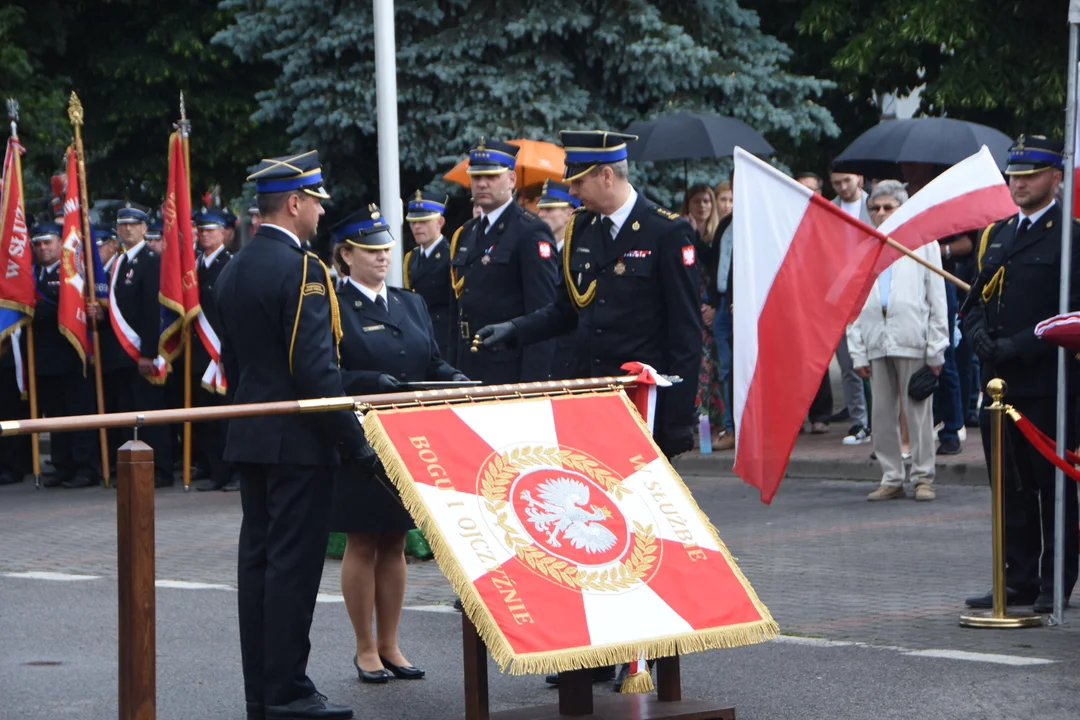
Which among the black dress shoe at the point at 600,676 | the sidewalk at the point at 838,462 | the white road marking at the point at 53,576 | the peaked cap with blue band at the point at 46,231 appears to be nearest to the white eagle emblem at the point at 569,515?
the black dress shoe at the point at 600,676

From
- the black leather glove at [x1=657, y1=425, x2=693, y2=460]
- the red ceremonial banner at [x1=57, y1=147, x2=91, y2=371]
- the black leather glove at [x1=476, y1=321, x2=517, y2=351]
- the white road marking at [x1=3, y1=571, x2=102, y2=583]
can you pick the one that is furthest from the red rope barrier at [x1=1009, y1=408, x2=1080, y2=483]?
the red ceremonial banner at [x1=57, y1=147, x2=91, y2=371]

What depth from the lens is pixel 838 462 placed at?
545 inches

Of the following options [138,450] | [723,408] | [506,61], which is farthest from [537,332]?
[506,61]

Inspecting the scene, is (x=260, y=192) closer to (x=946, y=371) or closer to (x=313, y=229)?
(x=313, y=229)

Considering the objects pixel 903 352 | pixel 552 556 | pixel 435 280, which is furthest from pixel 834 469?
pixel 552 556

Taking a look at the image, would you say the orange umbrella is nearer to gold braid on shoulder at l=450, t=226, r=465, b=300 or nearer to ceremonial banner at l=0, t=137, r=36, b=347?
ceremonial banner at l=0, t=137, r=36, b=347

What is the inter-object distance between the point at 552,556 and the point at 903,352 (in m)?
7.08

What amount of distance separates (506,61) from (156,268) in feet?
15.9

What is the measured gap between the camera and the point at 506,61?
18703 millimetres

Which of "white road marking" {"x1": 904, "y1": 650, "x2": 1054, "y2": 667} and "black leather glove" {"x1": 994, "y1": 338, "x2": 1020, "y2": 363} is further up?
"black leather glove" {"x1": 994, "y1": 338, "x2": 1020, "y2": 363}

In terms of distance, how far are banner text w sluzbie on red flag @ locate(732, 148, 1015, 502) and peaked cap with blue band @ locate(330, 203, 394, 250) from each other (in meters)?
1.52

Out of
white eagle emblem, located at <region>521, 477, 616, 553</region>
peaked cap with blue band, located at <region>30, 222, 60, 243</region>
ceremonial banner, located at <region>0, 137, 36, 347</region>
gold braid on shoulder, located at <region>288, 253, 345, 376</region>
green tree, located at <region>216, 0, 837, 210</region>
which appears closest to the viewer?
white eagle emblem, located at <region>521, 477, 616, 553</region>

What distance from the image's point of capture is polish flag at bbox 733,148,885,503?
7520 millimetres

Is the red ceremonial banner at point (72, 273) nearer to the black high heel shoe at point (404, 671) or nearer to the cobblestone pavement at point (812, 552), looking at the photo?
the cobblestone pavement at point (812, 552)
